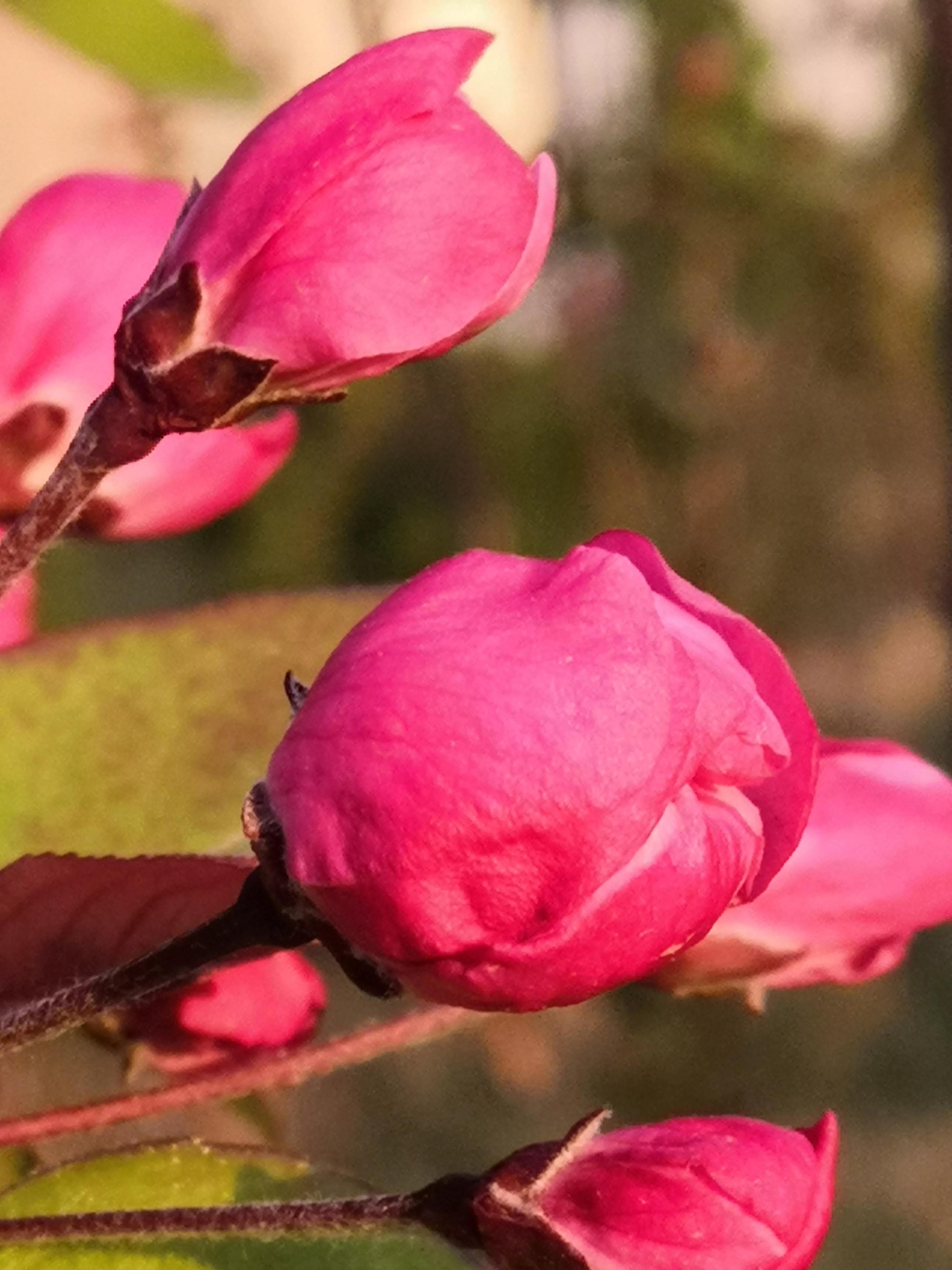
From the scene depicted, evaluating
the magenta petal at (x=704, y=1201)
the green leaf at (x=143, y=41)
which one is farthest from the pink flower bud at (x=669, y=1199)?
the green leaf at (x=143, y=41)

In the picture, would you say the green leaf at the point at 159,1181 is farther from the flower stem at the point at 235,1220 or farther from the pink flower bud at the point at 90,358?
the pink flower bud at the point at 90,358

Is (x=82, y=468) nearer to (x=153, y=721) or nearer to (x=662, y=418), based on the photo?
(x=153, y=721)

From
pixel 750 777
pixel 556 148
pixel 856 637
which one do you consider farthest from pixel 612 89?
pixel 750 777

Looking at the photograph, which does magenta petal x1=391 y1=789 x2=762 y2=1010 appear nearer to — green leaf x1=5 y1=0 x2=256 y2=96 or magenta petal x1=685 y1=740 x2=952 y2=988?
magenta petal x1=685 y1=740 x2=952 y2=988

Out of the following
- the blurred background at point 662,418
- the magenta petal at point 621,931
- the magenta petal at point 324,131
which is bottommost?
the blurred background at point 662,418

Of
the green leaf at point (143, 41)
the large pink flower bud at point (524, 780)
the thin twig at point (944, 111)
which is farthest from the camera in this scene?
the thin twig at point (944, 111)
